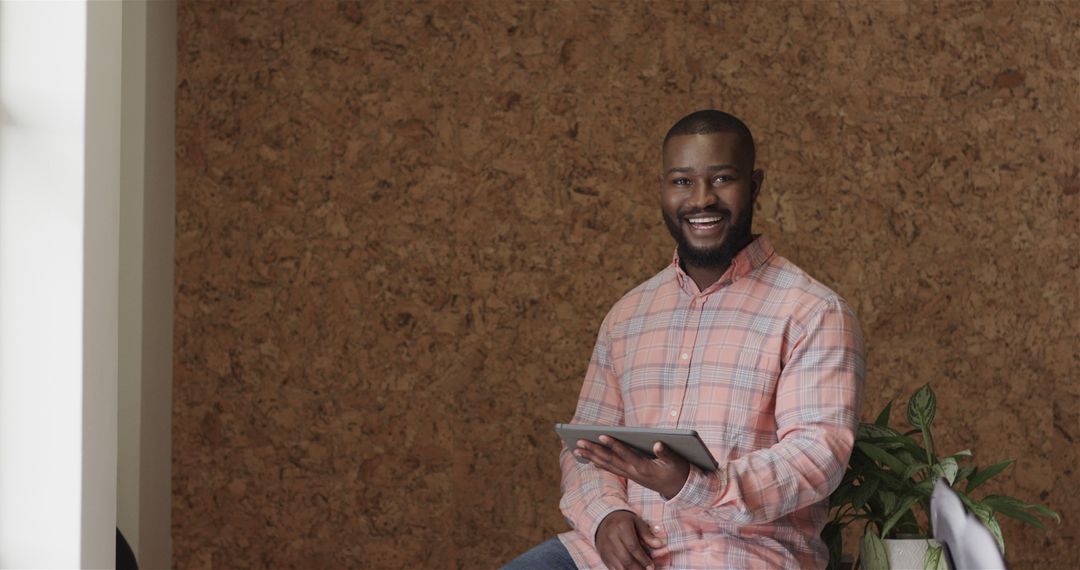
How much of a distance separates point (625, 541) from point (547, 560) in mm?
195

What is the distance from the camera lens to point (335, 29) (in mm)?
3295

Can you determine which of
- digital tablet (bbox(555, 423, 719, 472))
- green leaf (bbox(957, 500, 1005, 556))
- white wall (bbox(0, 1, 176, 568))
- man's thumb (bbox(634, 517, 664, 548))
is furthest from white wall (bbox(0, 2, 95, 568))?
green leaf (bbox(957, 500, 1005, 556))

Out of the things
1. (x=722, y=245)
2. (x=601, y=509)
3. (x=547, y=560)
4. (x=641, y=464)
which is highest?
(x=722, y=245)

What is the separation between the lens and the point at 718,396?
2.08 metres

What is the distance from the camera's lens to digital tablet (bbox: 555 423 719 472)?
Answer: 1.78m

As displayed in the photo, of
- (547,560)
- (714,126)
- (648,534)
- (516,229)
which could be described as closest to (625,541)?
(648,534)

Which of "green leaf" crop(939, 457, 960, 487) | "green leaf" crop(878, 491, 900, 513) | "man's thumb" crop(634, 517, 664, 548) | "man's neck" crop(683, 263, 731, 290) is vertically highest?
"man's neck" crop(683, 263, 731, 290)

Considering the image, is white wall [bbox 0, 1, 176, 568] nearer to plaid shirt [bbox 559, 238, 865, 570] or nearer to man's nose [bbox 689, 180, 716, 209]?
plaid shirt [bbox 559, 238, 865, 570]

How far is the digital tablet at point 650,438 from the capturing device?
1.78m

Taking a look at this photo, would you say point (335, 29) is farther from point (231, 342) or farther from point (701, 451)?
point (701, 451)

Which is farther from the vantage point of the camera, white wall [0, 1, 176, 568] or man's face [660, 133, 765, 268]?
man's face [660, 133, 765, 268]

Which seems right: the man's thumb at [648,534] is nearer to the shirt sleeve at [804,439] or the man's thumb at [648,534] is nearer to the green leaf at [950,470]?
the shirt sleeve at [804,439]

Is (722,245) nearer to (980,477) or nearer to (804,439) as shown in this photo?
(804,439)

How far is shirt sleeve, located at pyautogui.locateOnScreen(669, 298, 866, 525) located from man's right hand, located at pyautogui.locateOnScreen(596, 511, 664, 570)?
141 millimetres
